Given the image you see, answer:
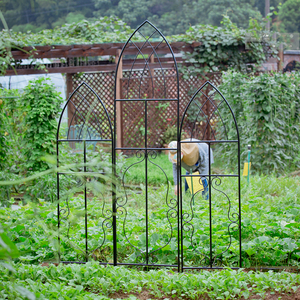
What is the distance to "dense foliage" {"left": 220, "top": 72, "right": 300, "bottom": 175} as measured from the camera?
557 cm

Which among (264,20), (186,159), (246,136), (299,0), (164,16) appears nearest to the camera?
(186,159)

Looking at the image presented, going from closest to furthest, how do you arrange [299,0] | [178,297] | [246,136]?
[178,297] → [246,136] → [299,0]

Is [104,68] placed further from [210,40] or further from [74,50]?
[210,40]

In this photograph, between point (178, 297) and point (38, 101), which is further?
point (38, 101)

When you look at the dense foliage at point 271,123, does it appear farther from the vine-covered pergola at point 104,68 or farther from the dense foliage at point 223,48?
the dense foliage at point 223,48

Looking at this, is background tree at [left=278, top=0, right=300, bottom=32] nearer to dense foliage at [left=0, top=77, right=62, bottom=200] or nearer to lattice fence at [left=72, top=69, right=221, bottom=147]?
lattice fence at [left=72, top=69, right=221, bottom=147]

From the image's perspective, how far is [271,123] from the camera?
557cm

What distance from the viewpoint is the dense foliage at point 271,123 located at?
557cm

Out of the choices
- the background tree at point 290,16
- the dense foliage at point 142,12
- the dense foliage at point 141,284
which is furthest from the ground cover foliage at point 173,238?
the background tree at point 290,16

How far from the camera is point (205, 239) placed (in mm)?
2809

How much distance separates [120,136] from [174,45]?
2.70m

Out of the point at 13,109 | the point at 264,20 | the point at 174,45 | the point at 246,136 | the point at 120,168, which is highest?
the point at 264,20

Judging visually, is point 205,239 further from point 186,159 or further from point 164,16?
point 164,16

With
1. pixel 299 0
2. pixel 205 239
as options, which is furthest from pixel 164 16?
pixel 205 239
